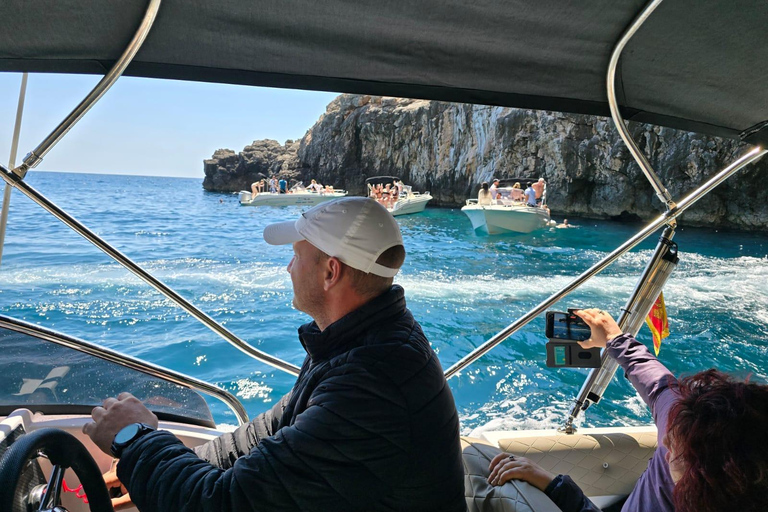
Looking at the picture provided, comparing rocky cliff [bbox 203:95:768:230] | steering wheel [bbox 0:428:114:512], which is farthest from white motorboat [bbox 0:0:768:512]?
rocky cliff [bbox 203:95:768:230]

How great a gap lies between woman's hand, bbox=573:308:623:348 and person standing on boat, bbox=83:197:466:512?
754 mm

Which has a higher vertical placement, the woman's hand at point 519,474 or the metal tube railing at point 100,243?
the metal tube railing at point 100,243

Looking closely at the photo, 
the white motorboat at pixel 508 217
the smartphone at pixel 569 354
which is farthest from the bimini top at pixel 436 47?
the white motorboat at pixel 508 217

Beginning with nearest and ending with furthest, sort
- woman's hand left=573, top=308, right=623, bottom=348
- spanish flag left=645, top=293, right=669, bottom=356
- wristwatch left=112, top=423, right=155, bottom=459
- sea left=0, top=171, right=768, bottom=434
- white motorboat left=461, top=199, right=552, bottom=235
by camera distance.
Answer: wristwatch left=112, top=423, right=155, bottom=459 → woman's hand left=573, top=308, right=623, bottom=348 → spanish flag left=645, top=293, right=669, bottom=356 → sea left=0, top=171, right=768, bottom=434 → white motorboat left=461, top=199, right=552, bottom=235

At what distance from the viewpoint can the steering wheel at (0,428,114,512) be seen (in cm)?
69

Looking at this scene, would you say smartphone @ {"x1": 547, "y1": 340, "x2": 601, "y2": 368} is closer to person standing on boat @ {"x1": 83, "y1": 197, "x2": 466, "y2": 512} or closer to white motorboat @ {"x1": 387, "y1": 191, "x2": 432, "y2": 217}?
person standing on boat @ {"x1": 83, "y1": 197, "x2": 466, "y2": 512}

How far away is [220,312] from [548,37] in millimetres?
7246

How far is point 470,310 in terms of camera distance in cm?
745

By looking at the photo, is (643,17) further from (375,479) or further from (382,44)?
(375,479)

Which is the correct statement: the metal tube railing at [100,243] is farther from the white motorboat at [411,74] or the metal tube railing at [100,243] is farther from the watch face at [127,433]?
the watch face at [127,433]

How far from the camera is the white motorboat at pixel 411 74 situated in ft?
3.34

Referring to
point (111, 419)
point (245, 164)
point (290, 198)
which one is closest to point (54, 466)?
point (111, 419)

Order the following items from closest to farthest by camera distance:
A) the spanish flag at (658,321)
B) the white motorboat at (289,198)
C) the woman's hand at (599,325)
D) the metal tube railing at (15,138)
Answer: the metal tube railing at (15,138) → the woman's hand at (599,325) → the spanish flag at (658,321) → the white motorboat at (289,198)

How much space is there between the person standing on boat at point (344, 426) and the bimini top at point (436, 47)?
0.47 meters
